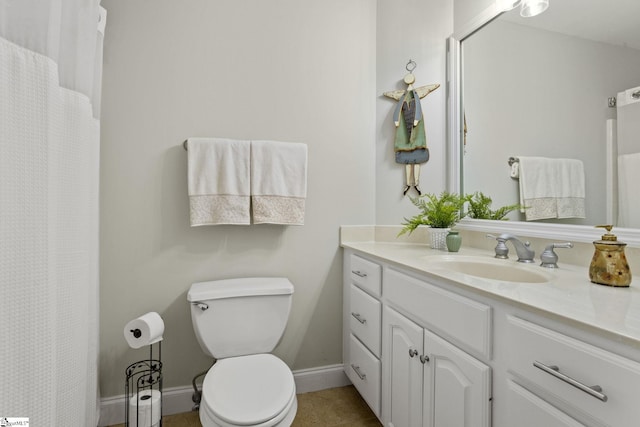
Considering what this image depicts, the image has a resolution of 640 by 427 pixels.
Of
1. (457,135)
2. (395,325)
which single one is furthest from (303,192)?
(457,135)

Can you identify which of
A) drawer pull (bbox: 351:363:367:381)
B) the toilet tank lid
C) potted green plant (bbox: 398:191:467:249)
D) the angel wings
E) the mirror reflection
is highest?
the angel wings

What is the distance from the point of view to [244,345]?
146 centimetres

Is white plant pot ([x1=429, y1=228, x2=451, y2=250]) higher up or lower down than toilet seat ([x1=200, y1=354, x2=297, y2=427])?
higher up

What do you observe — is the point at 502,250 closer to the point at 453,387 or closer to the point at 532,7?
the point at 453,387

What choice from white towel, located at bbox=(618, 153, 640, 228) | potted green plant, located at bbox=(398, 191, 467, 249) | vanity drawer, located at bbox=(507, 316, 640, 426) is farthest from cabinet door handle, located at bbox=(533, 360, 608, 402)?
potted green plant, located at bbox=(398, 191, 467, 249)

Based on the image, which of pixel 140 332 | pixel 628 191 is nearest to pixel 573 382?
pixel 628 191

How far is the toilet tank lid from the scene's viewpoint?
1422mm

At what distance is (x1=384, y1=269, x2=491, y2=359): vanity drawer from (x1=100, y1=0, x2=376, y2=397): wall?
712mm

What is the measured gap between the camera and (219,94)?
5.47 ft

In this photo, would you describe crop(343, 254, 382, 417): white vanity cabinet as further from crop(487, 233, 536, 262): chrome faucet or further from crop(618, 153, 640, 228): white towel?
crop(618, 153, 640, 228): white towel

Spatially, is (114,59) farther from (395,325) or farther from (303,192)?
(395,325)

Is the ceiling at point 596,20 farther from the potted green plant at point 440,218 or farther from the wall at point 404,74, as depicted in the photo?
the potted green plant at point 440,218

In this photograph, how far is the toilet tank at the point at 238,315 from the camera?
55.8 inches

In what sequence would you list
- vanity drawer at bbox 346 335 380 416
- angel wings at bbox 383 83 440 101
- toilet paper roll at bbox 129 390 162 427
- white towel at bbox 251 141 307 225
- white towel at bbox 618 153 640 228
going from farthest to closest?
1. angel wings at bbox 383 83 440 101
2. white towel at bbox 251 141 307 225
3. vanity drawer at bbox 346 335 380 416
4. toilet paper roll at bbox 129 390 162 427
5. white towel at bbox 618 153 640 228
